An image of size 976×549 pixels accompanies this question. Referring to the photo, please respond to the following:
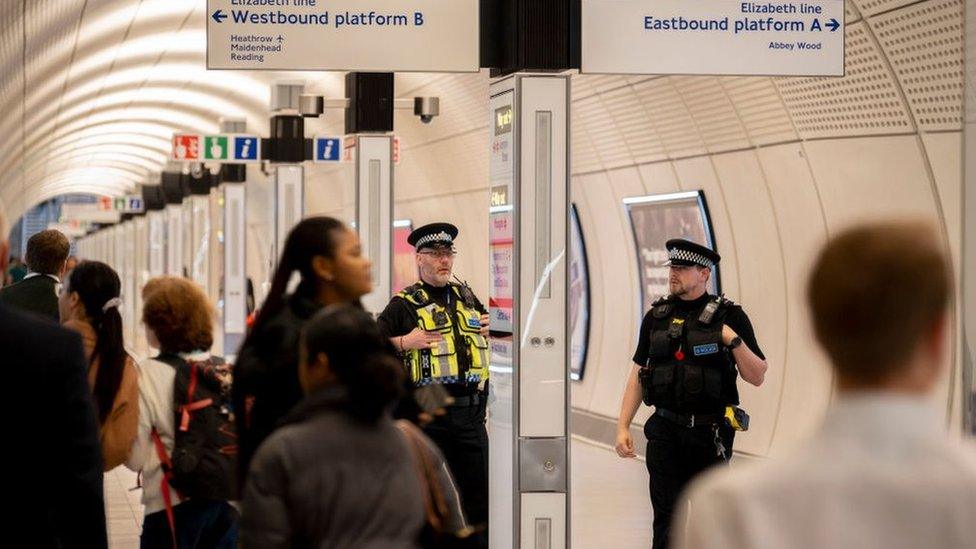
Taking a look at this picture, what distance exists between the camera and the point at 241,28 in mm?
8234

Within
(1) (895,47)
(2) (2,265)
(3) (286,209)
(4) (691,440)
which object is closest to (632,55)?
(4) (691,440)

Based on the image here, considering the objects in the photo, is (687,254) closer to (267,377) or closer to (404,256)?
(267,377)

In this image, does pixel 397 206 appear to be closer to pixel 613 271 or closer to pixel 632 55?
pixel 613 271

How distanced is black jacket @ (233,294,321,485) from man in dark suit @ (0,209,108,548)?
597 mm

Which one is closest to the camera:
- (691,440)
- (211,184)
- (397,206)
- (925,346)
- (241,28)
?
(925,346)

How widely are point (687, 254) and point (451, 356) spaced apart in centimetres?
153

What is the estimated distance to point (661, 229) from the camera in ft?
54.6

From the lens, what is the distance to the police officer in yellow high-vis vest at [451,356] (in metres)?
8.64

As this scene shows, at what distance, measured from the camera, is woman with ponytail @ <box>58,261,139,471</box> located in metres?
5.58

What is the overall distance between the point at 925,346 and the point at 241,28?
645 cm

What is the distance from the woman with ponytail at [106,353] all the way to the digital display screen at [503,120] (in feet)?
7.89

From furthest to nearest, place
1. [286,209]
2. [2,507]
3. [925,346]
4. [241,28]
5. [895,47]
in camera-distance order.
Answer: [286,209] → [895,47] → [241,28] → [2,507] → [925,346]

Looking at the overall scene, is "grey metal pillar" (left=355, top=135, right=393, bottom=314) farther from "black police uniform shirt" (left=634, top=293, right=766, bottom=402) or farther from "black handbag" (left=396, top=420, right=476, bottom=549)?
"black handbag" (left=396, top=420, right=476, bottom=549)

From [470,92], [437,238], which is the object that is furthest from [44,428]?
[470,92]
